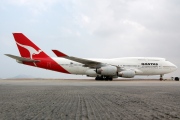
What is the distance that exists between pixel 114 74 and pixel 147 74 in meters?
5.73

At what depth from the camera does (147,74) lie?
34219mm

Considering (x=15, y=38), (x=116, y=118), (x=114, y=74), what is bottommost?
(x=116, y=118)

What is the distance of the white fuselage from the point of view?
106 ft

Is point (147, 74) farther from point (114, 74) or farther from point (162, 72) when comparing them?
point (114, 74)

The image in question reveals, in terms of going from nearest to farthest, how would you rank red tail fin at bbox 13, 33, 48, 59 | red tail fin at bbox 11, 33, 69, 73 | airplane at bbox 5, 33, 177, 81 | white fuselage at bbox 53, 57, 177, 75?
airplane at bbox 5, 33, 177, 81 → red tail fin at bbox 11, 33, 69, 73 → white fuselage at bbox 53, 57, 177, 75 → red tail fin at bbox 13, 33, 48, 59

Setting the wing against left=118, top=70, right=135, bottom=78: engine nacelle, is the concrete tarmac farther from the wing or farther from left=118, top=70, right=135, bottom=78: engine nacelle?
left=118, top=70, right=135, bottom=78: engine nacelle

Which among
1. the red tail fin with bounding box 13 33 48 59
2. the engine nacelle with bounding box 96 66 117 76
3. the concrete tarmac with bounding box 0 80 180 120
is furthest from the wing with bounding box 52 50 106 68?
the concrete tarmac with bounding box 0 80 180 120

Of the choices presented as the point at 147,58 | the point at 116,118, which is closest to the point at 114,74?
the point at 147,58

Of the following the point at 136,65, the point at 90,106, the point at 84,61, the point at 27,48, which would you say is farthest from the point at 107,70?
the point at 90,106

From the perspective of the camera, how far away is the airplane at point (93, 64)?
30703 millimetres

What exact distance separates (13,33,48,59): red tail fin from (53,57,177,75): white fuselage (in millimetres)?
2482

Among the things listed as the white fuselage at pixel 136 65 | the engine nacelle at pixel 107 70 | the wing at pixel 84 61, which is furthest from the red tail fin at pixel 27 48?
the engine nacelle at pixel 107 70

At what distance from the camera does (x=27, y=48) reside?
33125 millimetres

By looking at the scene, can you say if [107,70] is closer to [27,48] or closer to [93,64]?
[93,64]
